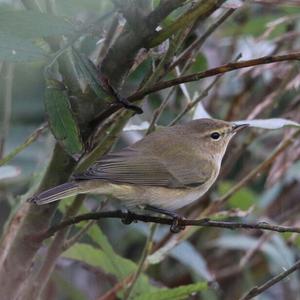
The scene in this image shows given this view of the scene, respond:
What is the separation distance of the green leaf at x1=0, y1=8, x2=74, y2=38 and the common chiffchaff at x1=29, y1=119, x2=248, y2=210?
0.65m

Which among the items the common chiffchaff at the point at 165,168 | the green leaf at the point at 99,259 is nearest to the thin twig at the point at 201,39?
the common chiffchaff at the point at 165,168

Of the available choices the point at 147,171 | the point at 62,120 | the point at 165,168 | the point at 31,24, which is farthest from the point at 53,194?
the point at 165,168

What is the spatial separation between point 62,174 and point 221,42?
2.39 metres

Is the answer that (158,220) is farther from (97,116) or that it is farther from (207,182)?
(207,182)

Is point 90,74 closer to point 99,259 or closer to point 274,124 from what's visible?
point 274,124

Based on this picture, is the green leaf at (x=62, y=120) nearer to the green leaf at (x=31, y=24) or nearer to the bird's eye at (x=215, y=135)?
the green leaf at (x=31, y=24)

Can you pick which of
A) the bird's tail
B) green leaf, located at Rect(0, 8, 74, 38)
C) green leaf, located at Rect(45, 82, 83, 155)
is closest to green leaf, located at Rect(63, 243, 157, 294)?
the bird's tail

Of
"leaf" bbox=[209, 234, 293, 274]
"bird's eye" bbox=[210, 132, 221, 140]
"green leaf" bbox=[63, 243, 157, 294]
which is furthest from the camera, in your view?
"leaf" bbox=[209, 234, 293, 274]

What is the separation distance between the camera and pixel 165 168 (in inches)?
104

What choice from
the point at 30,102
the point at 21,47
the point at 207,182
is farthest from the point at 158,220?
the point at 30,102

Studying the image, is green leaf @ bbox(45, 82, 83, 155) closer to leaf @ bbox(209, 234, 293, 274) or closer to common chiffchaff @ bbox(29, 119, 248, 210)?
common chiffchaff @ bbox(29, 119, 248, 210)

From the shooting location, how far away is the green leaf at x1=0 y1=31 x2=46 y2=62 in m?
1.43

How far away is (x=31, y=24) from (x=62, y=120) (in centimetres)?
26

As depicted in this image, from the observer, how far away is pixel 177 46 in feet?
5.75
